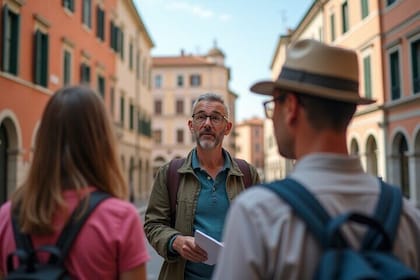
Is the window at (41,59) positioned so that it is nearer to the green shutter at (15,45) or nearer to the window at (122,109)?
the green shutter at (15,45)

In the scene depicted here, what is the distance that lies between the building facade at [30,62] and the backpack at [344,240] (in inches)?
495

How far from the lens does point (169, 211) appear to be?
3.32 meters

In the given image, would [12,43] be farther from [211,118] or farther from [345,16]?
[345,16]

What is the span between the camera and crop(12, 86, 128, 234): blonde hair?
186 cm

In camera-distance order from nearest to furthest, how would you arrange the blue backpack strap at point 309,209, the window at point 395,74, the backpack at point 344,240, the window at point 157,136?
the backpack at point 344,240
the blue backpack strap at point 309,209
the window at point 395,74
the window at point 157,136

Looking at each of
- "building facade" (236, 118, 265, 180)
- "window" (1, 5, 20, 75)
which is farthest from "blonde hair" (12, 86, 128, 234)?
"building facade" (236, 118, 265, 180)

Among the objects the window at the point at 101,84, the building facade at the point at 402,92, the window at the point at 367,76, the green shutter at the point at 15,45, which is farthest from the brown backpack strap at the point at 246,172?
the window at the point at 101,84

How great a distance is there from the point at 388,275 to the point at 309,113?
56 centimetres

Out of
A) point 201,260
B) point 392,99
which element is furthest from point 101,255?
point 392,99

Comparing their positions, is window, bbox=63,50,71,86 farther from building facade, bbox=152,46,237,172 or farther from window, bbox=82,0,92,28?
building facade, bbox=152,46,237,172

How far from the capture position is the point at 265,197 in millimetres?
1485

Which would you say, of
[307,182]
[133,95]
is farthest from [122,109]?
[307,182]

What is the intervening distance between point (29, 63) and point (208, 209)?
1522cm

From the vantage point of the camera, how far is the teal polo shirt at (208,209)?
311 cm
